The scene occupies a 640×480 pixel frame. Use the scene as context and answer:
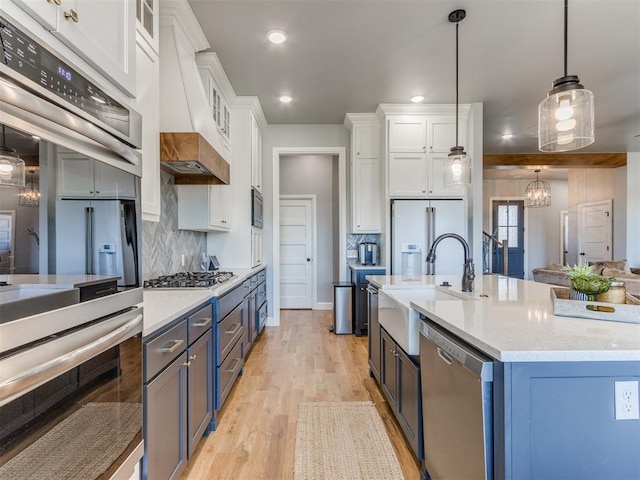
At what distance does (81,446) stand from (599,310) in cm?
175

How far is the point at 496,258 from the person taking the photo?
941 cm

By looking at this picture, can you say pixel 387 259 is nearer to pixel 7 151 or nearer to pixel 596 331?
pixel 596 331

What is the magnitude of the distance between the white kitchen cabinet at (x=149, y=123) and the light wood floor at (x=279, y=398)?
4.67ft

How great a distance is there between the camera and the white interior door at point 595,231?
7277mm

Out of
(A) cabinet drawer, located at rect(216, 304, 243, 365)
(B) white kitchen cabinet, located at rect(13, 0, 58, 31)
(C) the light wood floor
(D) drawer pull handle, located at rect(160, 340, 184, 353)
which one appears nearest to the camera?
(B) white kitchen cabinet, located at rect(13, 0, 58, 31)

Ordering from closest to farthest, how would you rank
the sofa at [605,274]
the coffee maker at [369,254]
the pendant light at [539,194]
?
the sofa at [605,274] < the coffee maker at [369,254] < the pendant light at [539,194]

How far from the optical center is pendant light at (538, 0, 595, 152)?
5.67 ft

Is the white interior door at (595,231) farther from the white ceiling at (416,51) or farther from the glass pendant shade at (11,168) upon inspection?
the glass pendant shade at (11,168)

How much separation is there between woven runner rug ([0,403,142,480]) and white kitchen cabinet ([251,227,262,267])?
3033mm

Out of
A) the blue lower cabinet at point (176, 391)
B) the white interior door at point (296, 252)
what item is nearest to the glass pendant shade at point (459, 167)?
the blue lower cabinet at point (176, 391)

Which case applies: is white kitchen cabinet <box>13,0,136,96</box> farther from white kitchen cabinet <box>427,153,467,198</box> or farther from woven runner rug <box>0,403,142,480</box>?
white kitchen cabinet <box>427,153,467,198</box>

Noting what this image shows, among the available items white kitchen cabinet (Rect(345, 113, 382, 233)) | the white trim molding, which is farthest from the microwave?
white kitchen cabinet (Rect(345, 113, 382, 233))

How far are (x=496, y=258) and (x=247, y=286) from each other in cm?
826

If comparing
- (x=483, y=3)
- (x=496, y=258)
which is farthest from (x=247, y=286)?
(x=496, y=258)
